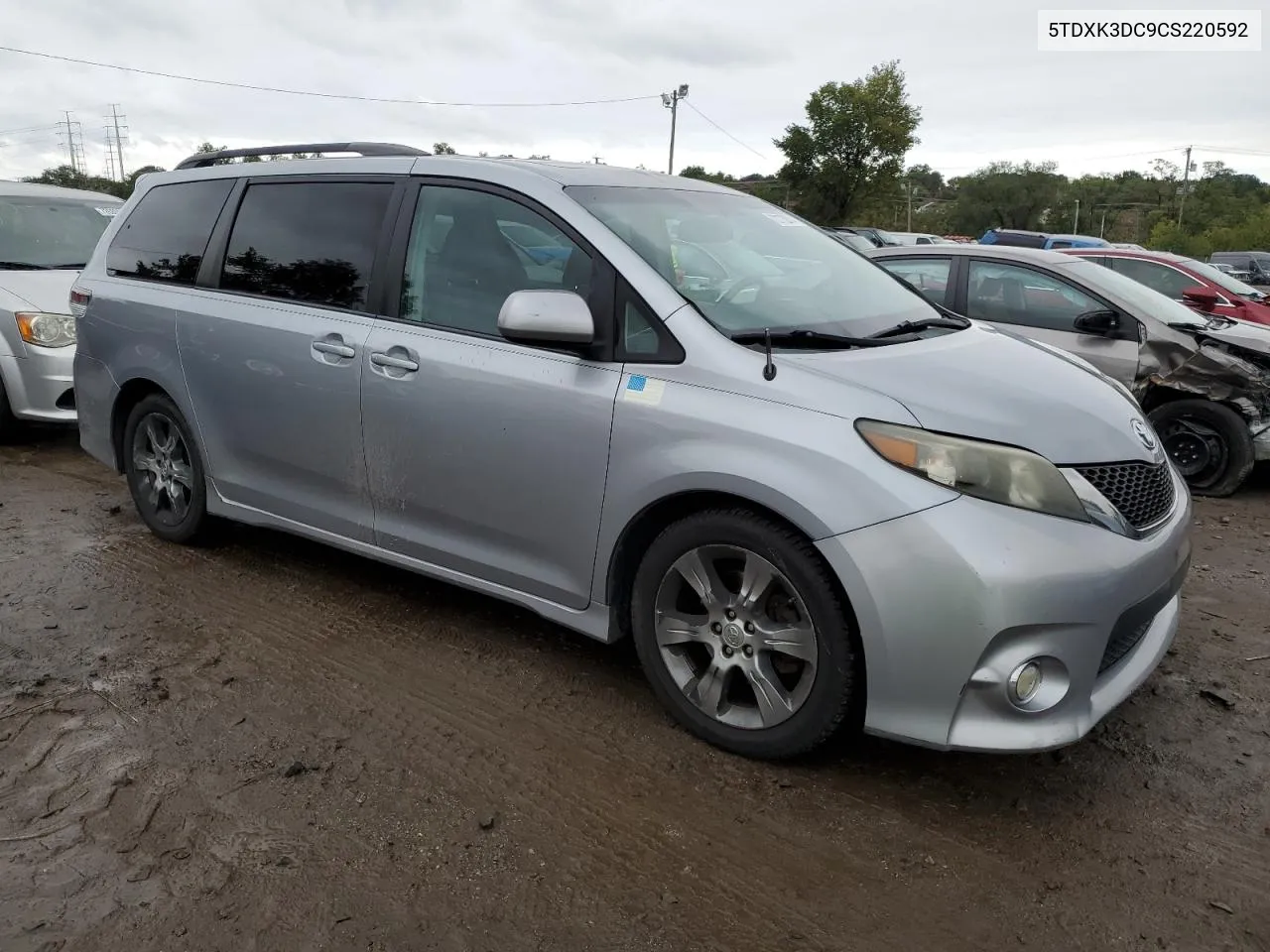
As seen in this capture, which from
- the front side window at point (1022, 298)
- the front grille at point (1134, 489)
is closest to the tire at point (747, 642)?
the front grille at point (1134, 489)

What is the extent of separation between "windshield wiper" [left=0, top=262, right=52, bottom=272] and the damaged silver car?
20.5ft

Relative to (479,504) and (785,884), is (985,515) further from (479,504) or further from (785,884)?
(479,504)

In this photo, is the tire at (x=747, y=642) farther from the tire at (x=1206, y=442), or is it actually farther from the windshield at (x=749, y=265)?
the tire at (x=1206, y=442)

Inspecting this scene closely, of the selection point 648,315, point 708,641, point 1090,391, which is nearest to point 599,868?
point 708,641

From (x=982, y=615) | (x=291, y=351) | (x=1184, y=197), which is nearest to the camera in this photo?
(x=982, y=615)

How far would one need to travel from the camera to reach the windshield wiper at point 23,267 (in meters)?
7.35

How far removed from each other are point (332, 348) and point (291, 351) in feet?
0.84

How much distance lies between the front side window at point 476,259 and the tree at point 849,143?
1845 inches

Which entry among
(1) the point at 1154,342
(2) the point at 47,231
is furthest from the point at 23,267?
(1) the point at 1154,342

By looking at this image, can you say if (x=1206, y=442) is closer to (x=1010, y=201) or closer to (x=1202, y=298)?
(x=1202, y=298)

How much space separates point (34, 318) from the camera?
22.1 ft

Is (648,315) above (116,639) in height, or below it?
above

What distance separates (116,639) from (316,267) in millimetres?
1664

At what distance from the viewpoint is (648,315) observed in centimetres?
309
